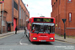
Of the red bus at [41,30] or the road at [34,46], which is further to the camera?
the red bus at [41,30]

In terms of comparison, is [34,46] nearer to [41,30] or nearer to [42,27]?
[41,30]

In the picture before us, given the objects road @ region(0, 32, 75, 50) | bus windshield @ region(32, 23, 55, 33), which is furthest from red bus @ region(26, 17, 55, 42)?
road @ region(0, 32, 75, 50)

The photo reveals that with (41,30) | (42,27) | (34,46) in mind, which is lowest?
(34,46)

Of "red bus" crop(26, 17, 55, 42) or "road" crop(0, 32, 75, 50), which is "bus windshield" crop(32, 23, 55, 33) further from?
"road" crop(0, 32, 75, 50)

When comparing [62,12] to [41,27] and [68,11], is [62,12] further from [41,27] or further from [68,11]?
[41,27]

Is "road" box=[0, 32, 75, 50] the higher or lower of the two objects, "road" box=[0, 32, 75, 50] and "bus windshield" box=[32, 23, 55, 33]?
the lower

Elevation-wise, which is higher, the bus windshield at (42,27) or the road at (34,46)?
the bus windshield at (42,27)

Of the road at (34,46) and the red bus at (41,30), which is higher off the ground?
the red bus at (41,30)

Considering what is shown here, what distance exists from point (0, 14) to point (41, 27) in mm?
20350

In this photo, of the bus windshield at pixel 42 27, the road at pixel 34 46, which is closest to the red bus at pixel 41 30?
the bus windshield at pixel 42 27

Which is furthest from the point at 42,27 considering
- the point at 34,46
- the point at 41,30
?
the point at 34,46

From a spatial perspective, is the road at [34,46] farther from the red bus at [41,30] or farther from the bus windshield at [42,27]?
the bus windshield at [42,27]

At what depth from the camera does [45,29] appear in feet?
42.9

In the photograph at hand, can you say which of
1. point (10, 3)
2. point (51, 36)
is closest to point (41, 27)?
point (51, 36)
